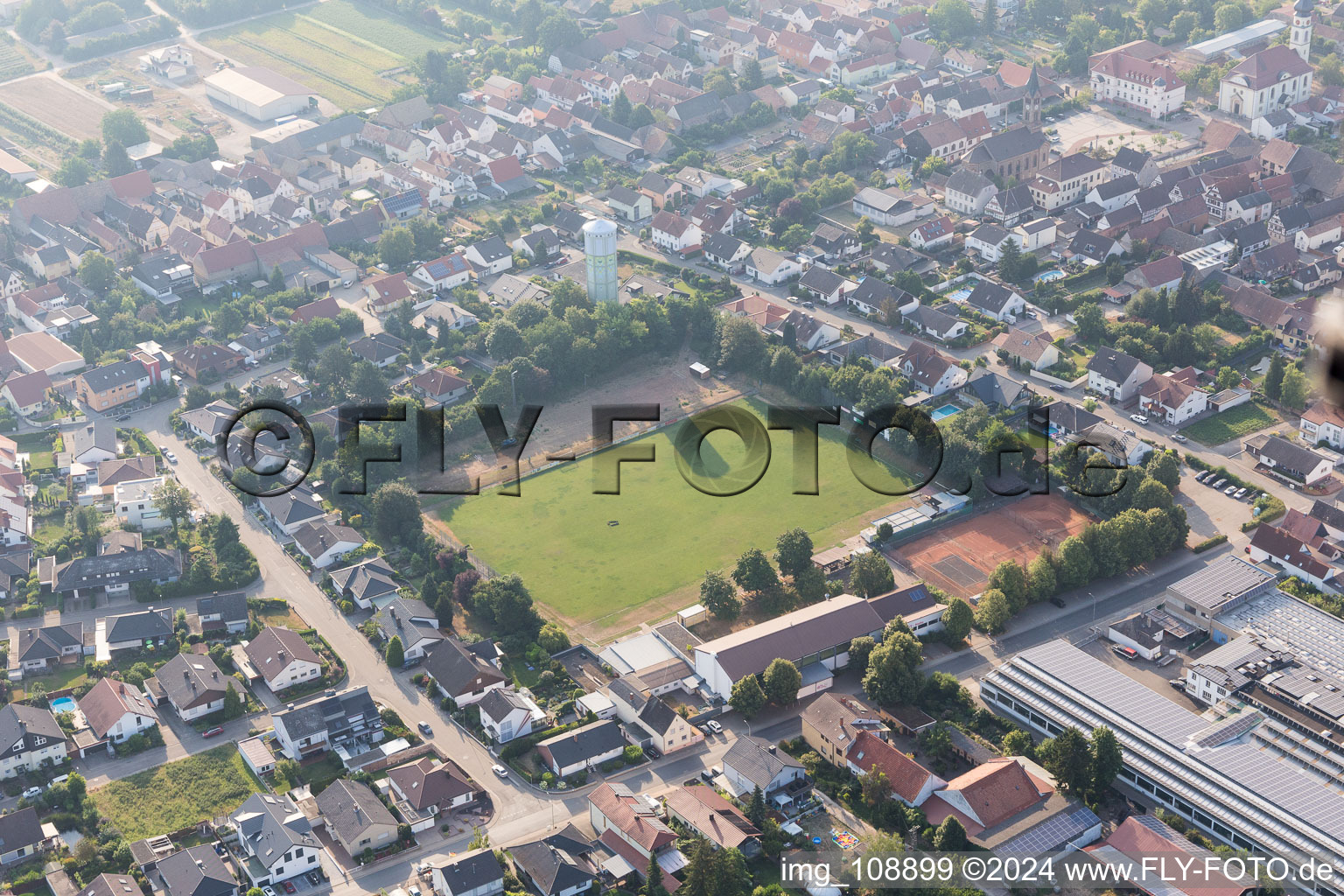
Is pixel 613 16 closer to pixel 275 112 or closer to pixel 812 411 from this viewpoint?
pixel 275 112

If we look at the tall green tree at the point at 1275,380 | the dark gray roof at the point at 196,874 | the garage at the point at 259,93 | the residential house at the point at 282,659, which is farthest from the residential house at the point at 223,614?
the garage at the point at 259,93

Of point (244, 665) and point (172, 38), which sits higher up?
point (172, 38)

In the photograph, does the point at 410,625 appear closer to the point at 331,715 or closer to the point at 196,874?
the point at 331,715

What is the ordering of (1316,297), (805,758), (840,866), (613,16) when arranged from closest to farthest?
(840,866), (805,758), (1316,297), (613,16)

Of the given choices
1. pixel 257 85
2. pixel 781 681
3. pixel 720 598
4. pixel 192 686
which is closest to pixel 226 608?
pixel 192 686

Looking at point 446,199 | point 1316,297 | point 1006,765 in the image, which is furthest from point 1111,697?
point 446,199

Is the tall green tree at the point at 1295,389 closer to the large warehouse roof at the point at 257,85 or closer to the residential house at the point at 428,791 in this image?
the residential house at the point at 428,791
